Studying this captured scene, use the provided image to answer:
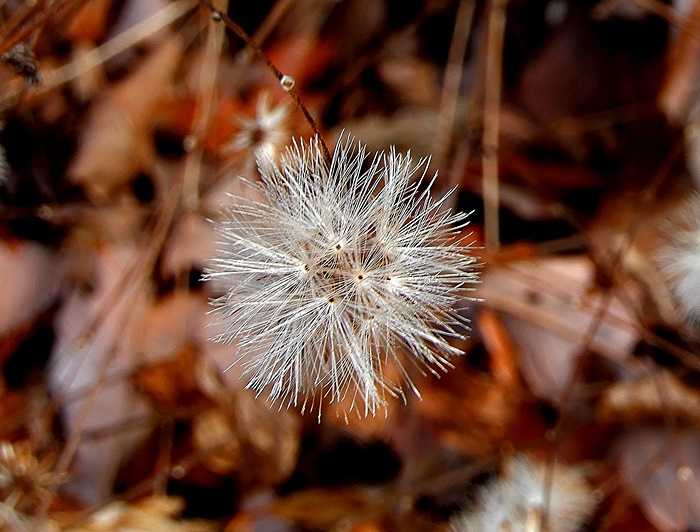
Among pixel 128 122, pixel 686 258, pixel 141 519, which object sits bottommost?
pixel 141 519

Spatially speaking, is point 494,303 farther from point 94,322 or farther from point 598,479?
point 94,322

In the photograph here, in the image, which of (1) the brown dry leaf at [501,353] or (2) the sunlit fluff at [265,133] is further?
(1) the brown dry leaf at [501,353]

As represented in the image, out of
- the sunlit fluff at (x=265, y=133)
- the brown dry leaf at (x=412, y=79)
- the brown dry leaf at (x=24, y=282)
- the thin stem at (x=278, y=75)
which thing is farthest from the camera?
the brown dry leaf at (x=412, y=79)

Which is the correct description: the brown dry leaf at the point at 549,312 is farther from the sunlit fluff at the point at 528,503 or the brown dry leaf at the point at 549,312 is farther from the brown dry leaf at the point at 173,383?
the brown dry leaf at the point at 173,383

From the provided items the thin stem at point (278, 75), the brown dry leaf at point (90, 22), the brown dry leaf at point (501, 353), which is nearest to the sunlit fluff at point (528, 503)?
the brown dry leaf at point (501, 353)

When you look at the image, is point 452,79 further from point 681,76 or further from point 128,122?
point 128,122

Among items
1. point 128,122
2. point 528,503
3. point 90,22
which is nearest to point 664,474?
point 528,503

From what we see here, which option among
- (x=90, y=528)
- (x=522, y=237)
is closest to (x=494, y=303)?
(x=522, y=237)
